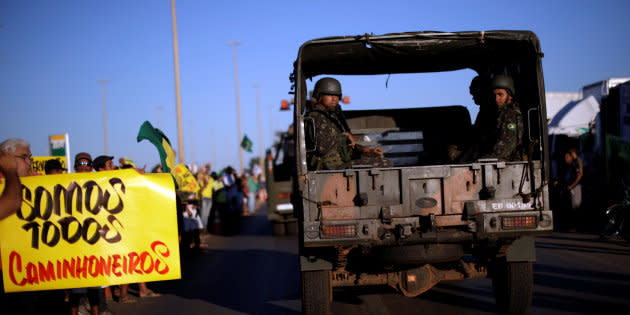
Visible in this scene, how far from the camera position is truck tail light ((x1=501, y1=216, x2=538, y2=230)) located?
5.22 meters

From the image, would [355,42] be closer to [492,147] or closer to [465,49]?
[465,49]

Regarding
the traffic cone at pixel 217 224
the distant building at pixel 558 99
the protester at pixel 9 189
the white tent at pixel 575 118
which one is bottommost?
the traffic cone at pixel 217 224

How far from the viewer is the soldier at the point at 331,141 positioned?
6.07m

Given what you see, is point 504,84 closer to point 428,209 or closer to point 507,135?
point 507,135

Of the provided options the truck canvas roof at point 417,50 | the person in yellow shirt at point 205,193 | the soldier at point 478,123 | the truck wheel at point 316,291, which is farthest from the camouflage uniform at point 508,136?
the person in yellow shirt at point 205,193

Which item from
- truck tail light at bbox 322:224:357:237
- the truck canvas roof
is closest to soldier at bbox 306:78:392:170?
the truck canvas roof

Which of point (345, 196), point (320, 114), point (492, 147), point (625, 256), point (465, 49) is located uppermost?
point (465, 49)

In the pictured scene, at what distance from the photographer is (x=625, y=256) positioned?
30.2 ft

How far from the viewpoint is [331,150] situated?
6.16m

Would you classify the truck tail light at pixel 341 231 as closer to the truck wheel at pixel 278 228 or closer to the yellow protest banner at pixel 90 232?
the yellow protest banner at pixel 90 232

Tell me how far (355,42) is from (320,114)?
0.89 m

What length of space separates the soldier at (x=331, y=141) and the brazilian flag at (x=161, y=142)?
2288 millimetres

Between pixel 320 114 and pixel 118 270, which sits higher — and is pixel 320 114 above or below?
above

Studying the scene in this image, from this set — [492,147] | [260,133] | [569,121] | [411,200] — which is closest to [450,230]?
[411,200]
